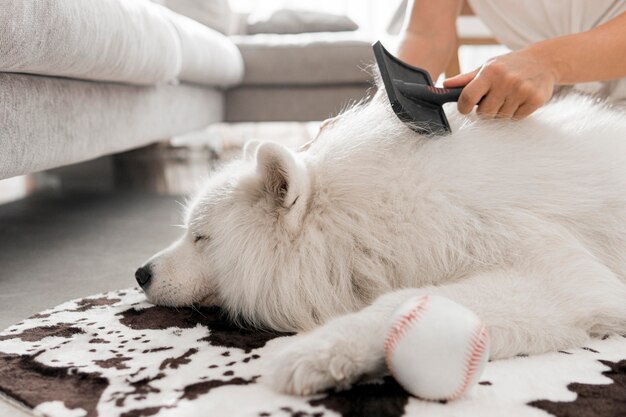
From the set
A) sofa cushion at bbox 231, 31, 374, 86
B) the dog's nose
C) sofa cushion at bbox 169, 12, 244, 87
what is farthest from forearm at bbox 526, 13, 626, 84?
sofa cushion at bbox 231, 31, 374, 86

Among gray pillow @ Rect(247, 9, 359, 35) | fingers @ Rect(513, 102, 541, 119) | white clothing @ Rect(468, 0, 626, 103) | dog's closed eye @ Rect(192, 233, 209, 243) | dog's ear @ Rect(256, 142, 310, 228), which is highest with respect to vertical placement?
gray pillow @ Rect(247, 9, 359, 35)

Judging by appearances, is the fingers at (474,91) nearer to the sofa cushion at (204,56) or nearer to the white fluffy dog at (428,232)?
the white fluffy dog at (428,232)

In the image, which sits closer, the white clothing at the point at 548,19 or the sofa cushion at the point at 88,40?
the sofa cushion at the point at 88,40

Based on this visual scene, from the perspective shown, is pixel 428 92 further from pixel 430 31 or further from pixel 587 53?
pixel 430 31

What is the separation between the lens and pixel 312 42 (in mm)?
4203

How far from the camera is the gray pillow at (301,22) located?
508 centimetres

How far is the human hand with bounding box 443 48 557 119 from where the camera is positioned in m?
1.33

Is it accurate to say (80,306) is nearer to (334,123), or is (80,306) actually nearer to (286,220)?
(286,220)

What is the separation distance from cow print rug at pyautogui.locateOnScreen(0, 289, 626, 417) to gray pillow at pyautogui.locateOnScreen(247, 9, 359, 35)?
4117 millimetres

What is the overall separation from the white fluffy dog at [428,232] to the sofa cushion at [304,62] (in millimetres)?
2867

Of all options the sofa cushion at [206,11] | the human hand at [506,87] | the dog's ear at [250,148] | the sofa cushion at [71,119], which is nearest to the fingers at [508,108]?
the human hand at [506,87]

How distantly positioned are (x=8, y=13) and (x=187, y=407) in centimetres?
101

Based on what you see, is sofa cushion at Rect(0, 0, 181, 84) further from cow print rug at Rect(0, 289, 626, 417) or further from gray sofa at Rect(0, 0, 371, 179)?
cow print rug at Rect(0, 289, 626, 417)

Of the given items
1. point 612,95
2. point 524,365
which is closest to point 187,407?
point 524,365
